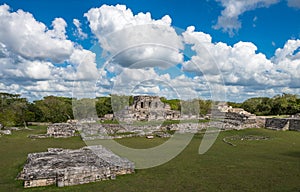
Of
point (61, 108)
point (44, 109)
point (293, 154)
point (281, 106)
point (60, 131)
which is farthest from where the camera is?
point (281, 106)

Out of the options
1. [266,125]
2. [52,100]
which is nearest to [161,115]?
[266,125]

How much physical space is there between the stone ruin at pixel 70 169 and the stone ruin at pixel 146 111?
26.5 metres

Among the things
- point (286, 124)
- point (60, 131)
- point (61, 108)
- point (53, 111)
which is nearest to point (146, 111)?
point (61, 108)

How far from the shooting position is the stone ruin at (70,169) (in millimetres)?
8734

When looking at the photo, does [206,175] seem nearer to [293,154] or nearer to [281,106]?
[293,154]

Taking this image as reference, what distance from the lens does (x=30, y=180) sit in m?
8.61

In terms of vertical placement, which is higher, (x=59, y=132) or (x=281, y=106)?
(x=281, y=106)

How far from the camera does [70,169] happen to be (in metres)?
9.01

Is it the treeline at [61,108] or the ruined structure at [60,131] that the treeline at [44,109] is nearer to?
the treeline at [61,108]

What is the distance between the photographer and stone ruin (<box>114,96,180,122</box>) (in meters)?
40.7

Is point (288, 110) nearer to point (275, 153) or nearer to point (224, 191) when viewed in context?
point (275, 153)

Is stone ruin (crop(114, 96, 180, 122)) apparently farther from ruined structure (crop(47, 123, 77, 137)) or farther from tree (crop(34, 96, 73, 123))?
ruined structure (crop(47, 123, 77, 137))

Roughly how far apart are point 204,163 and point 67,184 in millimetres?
6697

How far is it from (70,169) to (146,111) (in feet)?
114
